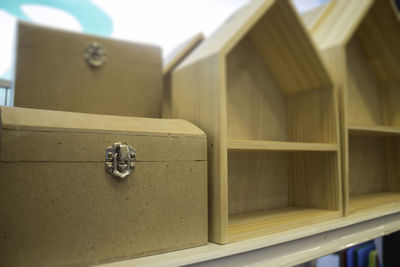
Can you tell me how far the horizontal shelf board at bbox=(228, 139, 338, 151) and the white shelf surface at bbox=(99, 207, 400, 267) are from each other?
20 cm

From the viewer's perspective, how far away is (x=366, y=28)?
1.28 metres

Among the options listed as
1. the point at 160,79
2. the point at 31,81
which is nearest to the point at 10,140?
the point at 31,81

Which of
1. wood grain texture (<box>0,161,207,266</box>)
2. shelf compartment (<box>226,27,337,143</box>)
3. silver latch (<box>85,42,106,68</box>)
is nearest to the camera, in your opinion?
wood grain texture (<box>0,161,207,266</box>)

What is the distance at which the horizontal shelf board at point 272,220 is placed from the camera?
28.9 inches

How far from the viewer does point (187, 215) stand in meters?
0.65

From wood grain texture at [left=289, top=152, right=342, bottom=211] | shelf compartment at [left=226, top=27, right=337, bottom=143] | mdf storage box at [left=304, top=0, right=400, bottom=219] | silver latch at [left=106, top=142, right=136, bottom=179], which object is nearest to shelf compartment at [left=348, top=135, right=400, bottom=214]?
mdf storage box at [left=304, top=0, right=400, bottom=219]

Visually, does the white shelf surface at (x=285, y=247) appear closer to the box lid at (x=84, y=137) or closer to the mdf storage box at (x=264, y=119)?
the mdf storage box at (x=264, y=119)

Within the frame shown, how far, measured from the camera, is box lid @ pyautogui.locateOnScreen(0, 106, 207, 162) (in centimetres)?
51

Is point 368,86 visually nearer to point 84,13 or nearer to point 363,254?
point 363,254

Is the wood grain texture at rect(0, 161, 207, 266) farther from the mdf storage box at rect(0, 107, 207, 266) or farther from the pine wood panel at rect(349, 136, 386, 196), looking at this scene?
the pine wood panel at rect(349, 136, 386, 196)

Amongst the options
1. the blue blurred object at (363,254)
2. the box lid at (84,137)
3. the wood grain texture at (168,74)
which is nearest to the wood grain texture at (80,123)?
the box lid at (84,137)

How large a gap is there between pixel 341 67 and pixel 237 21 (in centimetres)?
39

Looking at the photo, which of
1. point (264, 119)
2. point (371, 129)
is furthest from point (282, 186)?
point (371, 129)

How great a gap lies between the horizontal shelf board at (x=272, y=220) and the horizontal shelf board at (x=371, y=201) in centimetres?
15
